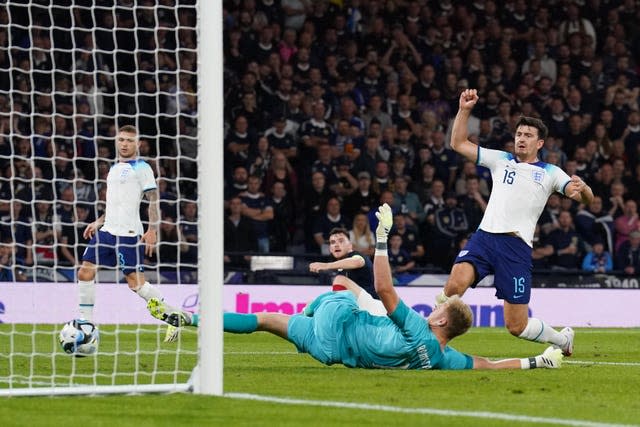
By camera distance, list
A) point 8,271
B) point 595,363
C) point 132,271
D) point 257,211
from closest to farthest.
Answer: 1. point 595,363
2. point 132,271
3. point 8,271
4. point 257,211

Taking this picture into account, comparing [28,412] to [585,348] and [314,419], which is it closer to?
[314,419]

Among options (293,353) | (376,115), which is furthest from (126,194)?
(376,115)

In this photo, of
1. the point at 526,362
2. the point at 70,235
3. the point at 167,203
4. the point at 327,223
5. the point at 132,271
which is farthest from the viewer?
the point at 327,223

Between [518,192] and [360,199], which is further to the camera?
[360,199]

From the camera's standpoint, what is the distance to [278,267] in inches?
734

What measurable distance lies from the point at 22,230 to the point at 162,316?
5.64 metres

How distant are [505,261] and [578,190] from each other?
0.93m

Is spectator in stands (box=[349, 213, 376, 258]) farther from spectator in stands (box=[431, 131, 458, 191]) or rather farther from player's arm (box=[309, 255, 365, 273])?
player's arm (box=[309, 255, 365, 273])

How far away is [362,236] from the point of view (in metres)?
18.8

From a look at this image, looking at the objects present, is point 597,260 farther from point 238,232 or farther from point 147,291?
point 147,291

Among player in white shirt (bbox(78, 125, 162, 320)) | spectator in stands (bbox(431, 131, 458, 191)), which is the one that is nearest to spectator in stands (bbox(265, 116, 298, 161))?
spectator in stands (bbox(431, 131, 458, 191))

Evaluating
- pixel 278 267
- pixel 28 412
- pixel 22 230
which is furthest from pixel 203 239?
pixel 278 267

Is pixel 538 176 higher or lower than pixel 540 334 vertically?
higher

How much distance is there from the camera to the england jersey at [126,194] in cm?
1242
